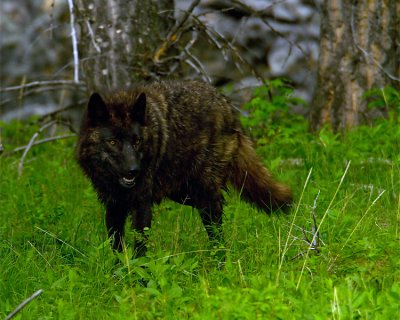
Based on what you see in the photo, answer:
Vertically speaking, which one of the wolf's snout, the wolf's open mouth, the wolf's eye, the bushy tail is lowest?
the bushy tail

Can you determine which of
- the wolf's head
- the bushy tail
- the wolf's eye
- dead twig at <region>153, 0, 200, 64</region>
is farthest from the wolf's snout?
dead twig at <region>153, 0, 200, 64</region>

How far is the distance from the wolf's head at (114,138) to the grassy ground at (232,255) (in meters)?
0.54

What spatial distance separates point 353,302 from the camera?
3.87 meters

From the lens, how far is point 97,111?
556 cm

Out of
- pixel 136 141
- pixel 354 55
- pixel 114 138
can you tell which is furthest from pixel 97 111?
pixel 354 55

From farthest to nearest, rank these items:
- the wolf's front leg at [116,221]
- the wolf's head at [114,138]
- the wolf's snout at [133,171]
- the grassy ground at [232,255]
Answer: the wolf's front leg at [116,221] → the wolf's head at [114,138] → the wolf's snout at [133,171] → the grassy ground at [232,255]

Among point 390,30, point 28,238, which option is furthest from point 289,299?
point 390,30

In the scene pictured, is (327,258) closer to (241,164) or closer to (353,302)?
(353,302)

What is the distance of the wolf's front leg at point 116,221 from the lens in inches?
231

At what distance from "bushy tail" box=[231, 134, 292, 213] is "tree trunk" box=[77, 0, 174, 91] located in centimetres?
191

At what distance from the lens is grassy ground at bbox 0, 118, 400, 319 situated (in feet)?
13.5

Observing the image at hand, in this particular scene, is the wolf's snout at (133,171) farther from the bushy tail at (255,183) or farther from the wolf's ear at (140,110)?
the bushy tail at (255,183)

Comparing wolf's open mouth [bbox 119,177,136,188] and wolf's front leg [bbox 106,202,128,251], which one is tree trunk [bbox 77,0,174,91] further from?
wolf's open mouth [bbox 119,177,136,188]

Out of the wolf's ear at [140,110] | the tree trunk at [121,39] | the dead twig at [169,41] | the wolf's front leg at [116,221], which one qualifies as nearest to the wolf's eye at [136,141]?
the wolf's ear at [140,110]
